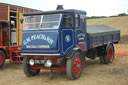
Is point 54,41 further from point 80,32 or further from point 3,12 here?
point 3,12

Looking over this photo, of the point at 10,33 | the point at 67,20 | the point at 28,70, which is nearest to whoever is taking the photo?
the point at 67,20

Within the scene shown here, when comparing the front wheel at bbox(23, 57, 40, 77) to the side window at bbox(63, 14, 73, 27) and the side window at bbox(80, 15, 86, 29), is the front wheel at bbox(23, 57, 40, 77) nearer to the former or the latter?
the side window at bbox(63, 14, 73, 27)

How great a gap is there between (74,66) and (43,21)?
6.51ft

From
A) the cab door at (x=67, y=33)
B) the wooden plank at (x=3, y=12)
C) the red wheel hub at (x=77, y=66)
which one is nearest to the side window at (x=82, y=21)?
the cab door at (x=67, y=33)

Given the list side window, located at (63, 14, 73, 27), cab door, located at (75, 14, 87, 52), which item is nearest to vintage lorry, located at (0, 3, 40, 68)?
cab door, located at (75, 14, 87, 52)

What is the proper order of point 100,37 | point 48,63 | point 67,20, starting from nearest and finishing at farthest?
point 48,63 < point 67,20 < point 100,37

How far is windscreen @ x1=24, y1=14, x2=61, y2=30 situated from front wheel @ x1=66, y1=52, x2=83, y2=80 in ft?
4.25

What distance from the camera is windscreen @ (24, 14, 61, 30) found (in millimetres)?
7027

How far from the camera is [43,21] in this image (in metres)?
7.29

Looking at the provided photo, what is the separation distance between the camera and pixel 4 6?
979cm

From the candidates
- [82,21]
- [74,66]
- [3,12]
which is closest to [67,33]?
[74,66]

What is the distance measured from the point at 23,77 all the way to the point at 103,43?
4.41 meters

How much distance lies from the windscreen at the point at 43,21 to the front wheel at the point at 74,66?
1.30 metres

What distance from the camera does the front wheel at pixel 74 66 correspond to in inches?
273
